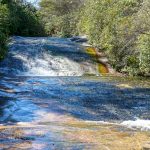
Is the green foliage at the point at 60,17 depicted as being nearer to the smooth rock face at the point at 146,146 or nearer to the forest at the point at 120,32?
the forest at the point at 120,32

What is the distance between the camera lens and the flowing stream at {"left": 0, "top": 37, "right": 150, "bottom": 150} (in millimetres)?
9922

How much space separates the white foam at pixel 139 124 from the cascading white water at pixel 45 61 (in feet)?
34.0

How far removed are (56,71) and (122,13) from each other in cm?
536

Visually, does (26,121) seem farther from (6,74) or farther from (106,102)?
(6,74)

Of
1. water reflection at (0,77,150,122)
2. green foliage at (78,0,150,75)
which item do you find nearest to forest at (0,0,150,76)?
green foliage at (78,0,150,75)

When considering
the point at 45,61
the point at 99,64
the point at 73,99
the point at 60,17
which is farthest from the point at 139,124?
the point at 60,17

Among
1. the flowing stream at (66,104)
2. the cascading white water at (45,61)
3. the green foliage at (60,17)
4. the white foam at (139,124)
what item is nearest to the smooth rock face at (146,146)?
the flowing stream at (66,104)

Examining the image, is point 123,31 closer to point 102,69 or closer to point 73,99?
point 102,69

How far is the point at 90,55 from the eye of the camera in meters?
26.4

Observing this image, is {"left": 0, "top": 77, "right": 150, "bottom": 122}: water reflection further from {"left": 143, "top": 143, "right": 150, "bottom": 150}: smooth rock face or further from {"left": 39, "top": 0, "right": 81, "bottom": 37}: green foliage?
{"left": 39, "top": 0, "right": 81, "bottom": 37}: green foliage

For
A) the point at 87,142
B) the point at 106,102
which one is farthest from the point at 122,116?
the point at 87,142

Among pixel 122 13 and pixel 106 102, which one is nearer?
pixel 106 102

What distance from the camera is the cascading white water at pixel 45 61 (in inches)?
906

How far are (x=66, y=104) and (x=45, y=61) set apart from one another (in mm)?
10131
